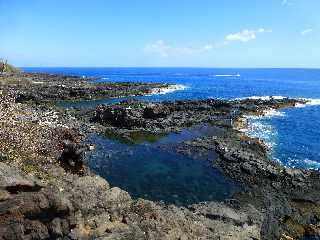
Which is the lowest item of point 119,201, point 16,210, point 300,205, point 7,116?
point 300,205

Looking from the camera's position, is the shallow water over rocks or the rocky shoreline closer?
the rocky shoreline

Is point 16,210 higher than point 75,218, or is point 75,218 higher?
point 16,210

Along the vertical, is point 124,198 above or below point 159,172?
above

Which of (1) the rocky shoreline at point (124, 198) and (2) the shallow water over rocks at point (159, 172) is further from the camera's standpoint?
(2) the shallow water over rocks at point (159, 172)

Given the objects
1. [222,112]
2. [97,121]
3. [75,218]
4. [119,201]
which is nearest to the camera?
[75,218]

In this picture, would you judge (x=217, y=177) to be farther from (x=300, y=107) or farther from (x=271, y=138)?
(x=300, y=107)

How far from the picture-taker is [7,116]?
22.6m

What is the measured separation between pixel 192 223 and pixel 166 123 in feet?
128

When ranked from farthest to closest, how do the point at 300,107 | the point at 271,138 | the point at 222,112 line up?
1. the point at 300,107
2. the point at 222,112
3. the point at 271,138

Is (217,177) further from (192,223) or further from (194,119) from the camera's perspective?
(194,119)

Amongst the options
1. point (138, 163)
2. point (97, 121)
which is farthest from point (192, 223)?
point (97, 121)

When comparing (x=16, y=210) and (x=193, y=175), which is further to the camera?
(x=193, y=175)

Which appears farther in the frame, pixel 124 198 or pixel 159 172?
pixel 159 172

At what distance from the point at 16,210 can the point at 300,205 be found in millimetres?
24722
